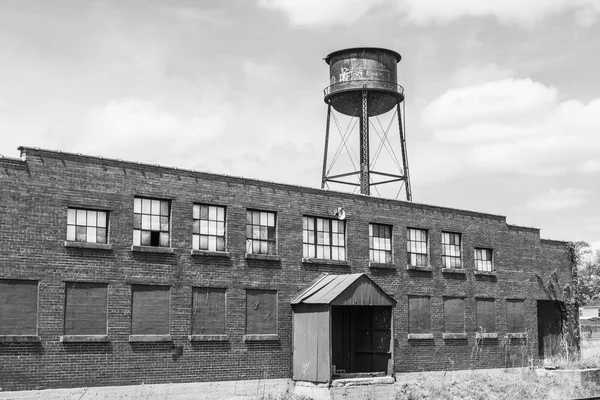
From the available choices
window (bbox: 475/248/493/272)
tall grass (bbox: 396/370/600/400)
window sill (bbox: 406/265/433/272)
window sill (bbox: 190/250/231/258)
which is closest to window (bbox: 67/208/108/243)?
window sill (bbox: 190/250/231/258)

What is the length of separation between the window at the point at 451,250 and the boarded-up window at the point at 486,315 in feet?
6.99

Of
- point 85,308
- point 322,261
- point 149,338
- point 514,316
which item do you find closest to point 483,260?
point 514,316

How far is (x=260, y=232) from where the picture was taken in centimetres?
2602

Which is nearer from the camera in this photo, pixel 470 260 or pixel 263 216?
pixel 263 216

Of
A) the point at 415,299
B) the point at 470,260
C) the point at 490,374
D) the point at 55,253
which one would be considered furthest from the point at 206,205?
the point at 490,374

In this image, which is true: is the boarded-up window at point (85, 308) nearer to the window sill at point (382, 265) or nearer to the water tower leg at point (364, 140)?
the window sill at point (382, 265)

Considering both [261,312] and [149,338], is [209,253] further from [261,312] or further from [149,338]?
[149,338]

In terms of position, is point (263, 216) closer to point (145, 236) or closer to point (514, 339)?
point (145, 236)

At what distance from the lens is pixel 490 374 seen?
32.9 meters

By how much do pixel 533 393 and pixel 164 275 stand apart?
14.8 metres

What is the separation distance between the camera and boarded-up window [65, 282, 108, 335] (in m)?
21.2

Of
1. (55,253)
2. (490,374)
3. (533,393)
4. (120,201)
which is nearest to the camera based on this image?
(55,253)

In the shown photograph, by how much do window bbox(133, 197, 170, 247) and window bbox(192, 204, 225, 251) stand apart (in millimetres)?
1031

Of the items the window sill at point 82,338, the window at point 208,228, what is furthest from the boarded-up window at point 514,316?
the window sill at point 82,338
